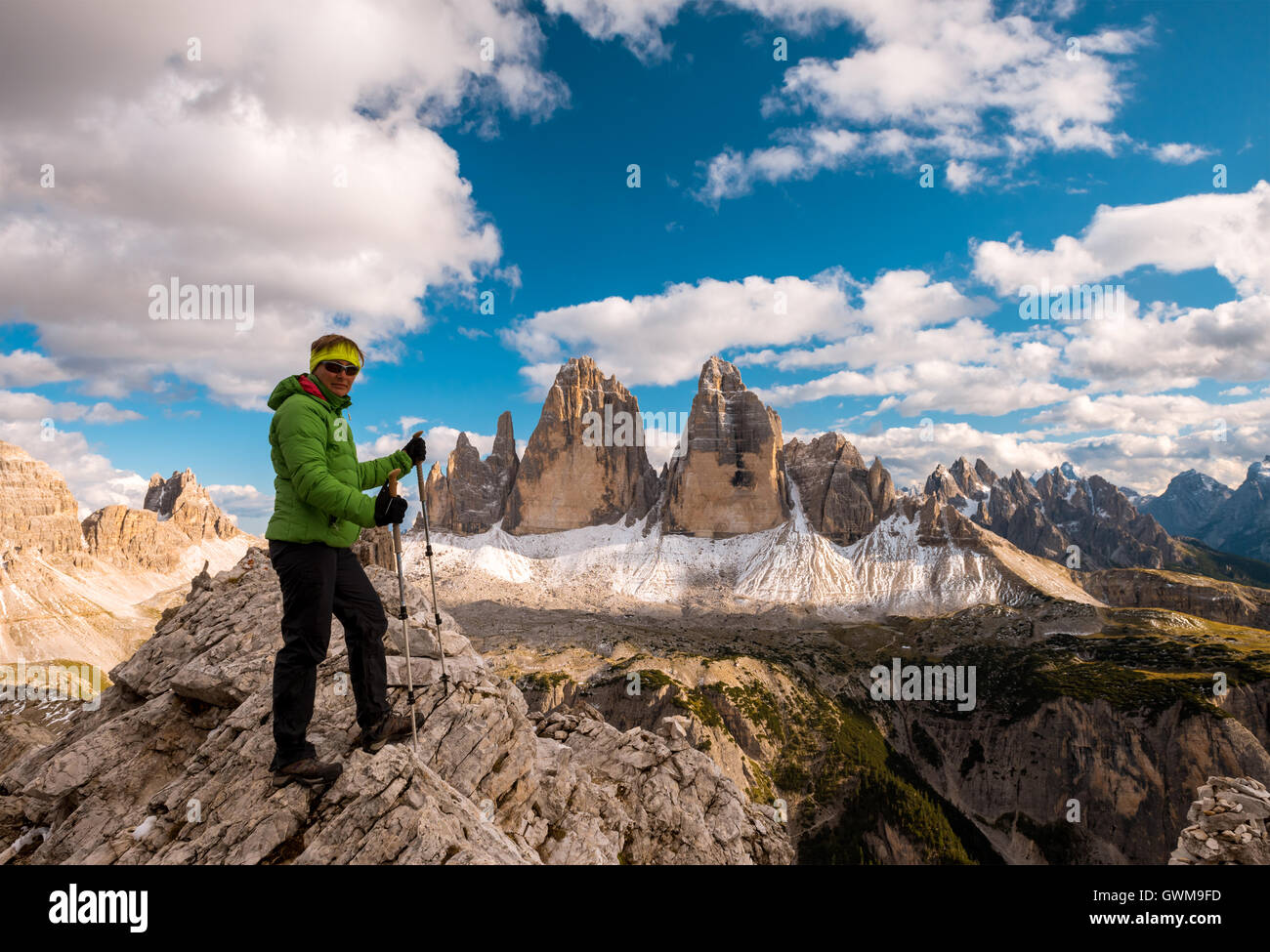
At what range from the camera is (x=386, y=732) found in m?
8.33

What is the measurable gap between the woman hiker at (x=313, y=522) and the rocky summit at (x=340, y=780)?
0.78 meters

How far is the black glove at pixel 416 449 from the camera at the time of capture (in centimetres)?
799

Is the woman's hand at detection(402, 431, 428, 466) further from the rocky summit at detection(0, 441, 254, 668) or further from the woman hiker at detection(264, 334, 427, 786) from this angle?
the rocky summit at detection(0, 441, 254, 668)

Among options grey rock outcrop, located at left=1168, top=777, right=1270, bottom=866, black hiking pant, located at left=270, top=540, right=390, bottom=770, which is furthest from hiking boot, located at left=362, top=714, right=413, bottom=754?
grey rock outcrop, located at left=1168, top=777, right=1270, bottom=866

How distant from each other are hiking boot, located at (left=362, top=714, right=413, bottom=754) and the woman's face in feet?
15.3

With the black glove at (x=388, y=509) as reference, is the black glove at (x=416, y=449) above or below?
above

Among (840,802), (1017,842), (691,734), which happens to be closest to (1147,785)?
(1017,842)

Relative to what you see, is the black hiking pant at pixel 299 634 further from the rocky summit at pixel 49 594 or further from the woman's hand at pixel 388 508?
the rocky summit at pixel 49 594

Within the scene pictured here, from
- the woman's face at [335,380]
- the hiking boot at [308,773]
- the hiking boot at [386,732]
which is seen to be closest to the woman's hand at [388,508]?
the woman's face at [335,380]

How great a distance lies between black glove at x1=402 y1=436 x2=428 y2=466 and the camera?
7990mm

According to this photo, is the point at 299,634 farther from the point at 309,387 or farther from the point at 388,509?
the point at 309,387
